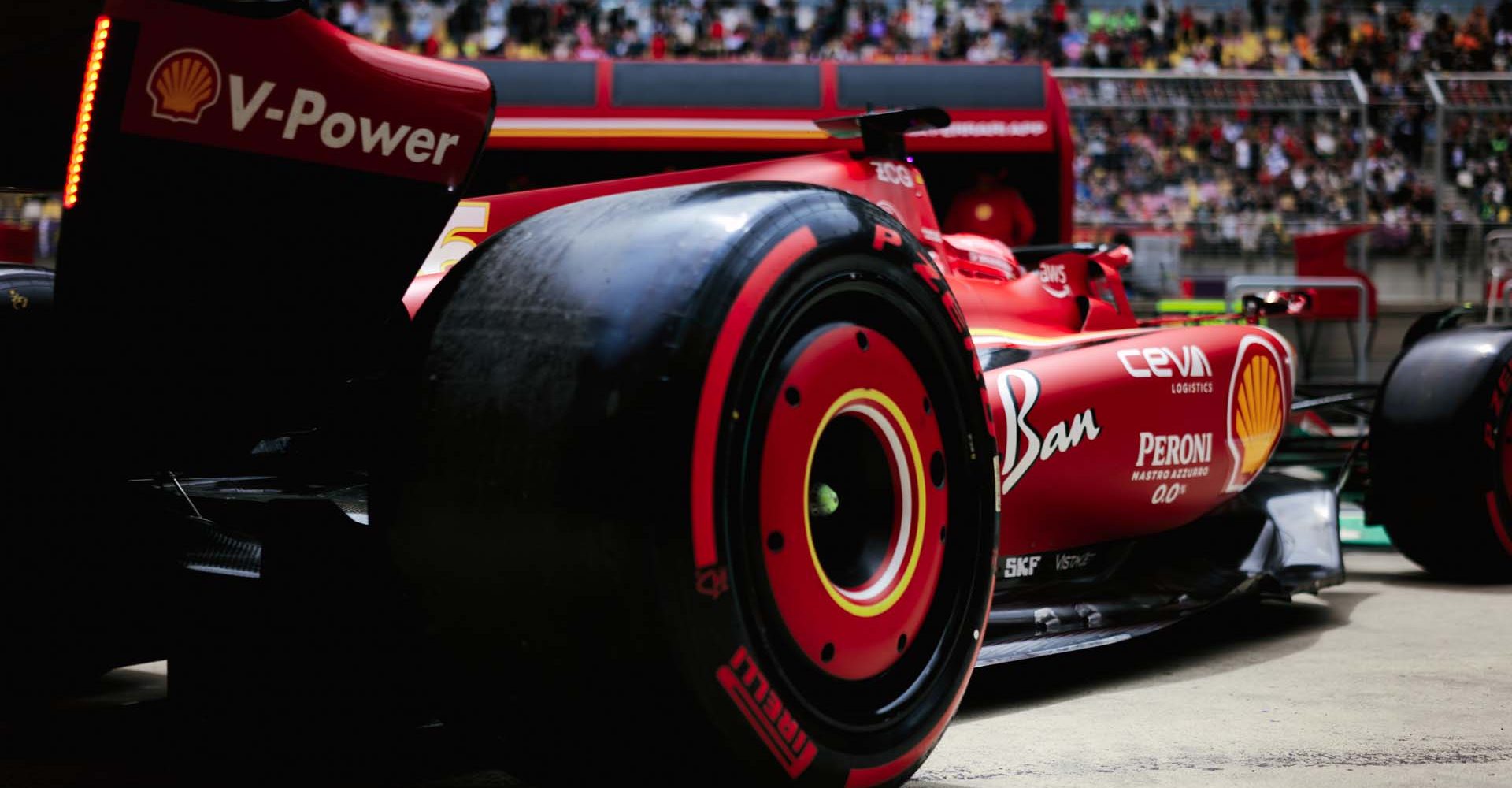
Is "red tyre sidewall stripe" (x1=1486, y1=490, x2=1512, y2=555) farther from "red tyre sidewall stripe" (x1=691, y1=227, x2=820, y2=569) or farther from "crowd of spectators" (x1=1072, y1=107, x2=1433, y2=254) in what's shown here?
"crowd of spectators" (x1=1072, y1=107, x2=1433, y2=254)

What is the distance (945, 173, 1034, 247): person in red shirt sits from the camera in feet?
34.2

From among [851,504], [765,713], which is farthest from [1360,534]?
[765,713]

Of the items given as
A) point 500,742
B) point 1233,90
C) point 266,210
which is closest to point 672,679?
point 500,742

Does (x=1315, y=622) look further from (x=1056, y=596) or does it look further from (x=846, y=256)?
(x=846, y=256)

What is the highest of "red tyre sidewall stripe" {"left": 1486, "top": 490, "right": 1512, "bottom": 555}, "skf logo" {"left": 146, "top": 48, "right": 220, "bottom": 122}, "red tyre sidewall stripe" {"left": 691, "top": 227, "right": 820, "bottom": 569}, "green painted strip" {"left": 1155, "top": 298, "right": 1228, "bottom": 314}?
"skf logo" {"left": 146, "top": 48, "right": 220, "bottom": 122}

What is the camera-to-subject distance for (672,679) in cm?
171

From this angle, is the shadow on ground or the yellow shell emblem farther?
the yellow shell emblem

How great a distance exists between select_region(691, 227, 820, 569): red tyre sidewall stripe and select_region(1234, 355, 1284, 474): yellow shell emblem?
2676 millimetres

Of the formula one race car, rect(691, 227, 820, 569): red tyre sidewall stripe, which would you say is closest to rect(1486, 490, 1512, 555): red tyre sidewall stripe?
the formula one race car

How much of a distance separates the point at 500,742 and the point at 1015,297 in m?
2.68

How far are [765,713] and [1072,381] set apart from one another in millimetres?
1910

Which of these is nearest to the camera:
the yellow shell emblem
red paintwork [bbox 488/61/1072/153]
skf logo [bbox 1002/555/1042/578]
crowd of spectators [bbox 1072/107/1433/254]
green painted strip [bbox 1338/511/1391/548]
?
skf logo [bbox 1002/555/1042/578]

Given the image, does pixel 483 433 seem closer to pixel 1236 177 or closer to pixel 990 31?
pixel 1236 177

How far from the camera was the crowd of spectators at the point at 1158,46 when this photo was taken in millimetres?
16375
